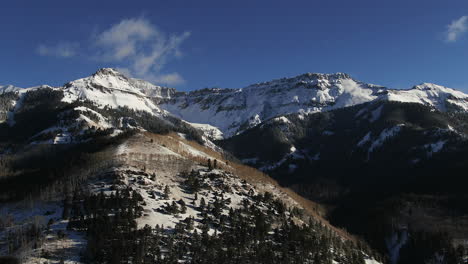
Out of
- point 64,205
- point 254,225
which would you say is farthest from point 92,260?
point 254,225

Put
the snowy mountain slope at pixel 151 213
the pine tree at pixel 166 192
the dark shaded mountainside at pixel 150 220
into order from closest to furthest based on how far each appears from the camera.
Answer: the dark shaded mountainside at pixel 150 220 → the snowy mountain slope at pixel 151 213 → the pine tree at pixel 166 192

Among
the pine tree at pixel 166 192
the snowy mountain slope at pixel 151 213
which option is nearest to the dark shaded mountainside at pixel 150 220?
the snowy mountain slope at pixel 151 213

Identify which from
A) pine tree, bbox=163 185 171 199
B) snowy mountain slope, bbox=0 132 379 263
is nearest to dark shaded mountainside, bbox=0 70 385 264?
snowy mountain slope, bbox=0 132 379 263

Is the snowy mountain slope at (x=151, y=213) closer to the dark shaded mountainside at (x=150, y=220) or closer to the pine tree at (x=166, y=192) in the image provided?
the dark shaded mountainside at (x=150, y=220)

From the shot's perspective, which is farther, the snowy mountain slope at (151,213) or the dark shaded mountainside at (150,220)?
the snowy mountain slope at (151,213)

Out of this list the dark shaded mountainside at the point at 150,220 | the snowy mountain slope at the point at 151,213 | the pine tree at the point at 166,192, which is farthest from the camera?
the pine tree at the point at 166,192

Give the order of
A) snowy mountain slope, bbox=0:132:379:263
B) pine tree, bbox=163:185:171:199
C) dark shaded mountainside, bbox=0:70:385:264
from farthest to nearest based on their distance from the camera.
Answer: pine tree, bbox=163:185:171:199
snowy mountain slope, bbox=0:132:379:263
dark shaded mountainside, bbox=0:70:385:264

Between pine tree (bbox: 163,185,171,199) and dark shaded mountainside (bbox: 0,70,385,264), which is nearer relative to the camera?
dark shaded mountainside (bbox: 0,70,385,264)

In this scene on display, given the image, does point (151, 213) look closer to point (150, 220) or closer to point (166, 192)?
point (150, 220)

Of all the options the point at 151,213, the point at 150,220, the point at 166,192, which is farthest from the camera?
the point at 166,192

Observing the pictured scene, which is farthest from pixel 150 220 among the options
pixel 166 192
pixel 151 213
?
pixel 166 192

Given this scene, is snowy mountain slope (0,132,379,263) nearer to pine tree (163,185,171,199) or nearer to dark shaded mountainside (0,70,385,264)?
dark shaded mountainside (0,70,385,264)

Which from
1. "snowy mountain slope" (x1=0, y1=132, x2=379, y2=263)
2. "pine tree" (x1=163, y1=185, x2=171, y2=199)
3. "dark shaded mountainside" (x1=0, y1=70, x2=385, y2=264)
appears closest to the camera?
"dark shaded mountainside" (x1=0, y1=70, x2=385, y2=264)

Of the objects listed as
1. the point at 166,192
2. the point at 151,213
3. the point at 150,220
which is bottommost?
the point at 150,220
